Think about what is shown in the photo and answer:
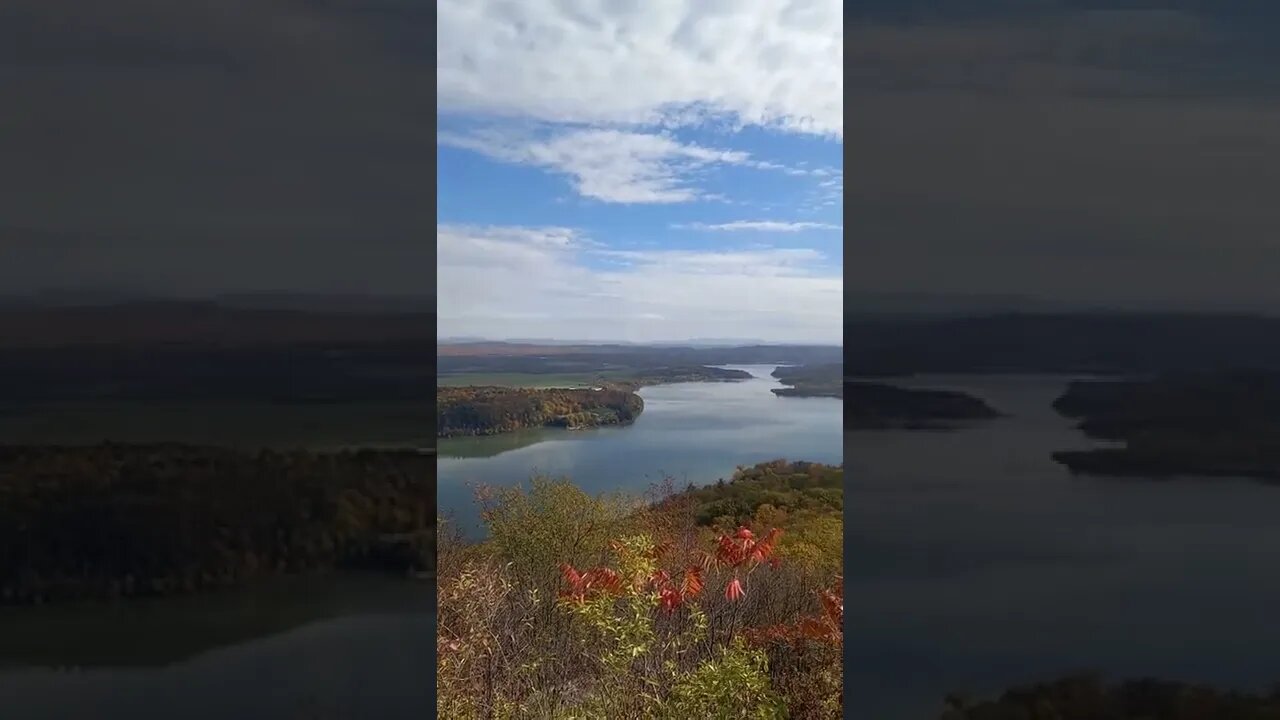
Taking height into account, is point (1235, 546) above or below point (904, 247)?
below

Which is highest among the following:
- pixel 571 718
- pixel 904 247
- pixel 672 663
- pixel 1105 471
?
pixel 904 247

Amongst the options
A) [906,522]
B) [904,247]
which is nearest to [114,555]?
[906,522]

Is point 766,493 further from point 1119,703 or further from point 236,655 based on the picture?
point 236,655

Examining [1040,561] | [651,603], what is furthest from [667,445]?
[1040,561]

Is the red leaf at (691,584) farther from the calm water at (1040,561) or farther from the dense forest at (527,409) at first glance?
the calm water at (1040,561)

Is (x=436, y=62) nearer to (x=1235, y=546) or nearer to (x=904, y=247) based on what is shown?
(x=904, y=247)

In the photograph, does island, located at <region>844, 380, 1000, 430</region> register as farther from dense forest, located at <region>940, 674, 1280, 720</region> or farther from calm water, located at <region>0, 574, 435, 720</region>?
calm water, located at <region>0, 574, 435, 720</region>

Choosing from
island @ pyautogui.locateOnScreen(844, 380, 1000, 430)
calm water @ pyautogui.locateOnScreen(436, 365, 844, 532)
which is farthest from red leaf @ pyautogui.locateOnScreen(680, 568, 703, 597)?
island @ pyautogui.locateOnScreen(844, 380, 1000, 430)
